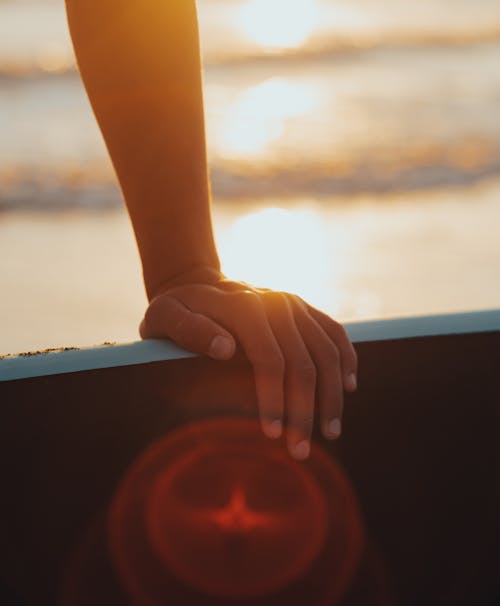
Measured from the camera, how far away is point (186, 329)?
116 centimetres

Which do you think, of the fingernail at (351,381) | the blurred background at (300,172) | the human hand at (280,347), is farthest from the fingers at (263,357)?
the blurred background at (300,172)

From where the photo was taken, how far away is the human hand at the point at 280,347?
3.50 ft

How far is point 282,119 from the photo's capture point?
24.9 ft

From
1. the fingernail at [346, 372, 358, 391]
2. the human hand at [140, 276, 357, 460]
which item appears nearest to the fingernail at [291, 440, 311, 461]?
the human hand at [140, 276, 357, 460]

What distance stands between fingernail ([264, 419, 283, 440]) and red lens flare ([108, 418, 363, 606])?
0.44 feet

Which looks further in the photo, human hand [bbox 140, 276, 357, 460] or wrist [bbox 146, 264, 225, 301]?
wrist [bbox 146, 264, 225, 301]

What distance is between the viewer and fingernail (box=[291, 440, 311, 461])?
1.08 meters

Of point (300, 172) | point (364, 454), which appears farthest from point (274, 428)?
point (300, 172)

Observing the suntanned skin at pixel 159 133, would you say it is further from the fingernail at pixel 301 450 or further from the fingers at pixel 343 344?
the fingernail at pixel 301 450

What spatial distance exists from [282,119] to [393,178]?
1817mm

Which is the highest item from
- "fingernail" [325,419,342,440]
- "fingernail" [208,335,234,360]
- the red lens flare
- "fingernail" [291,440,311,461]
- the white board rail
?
"fingernail" [208,335,234,360]

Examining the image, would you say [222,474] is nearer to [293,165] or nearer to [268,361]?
[268,361]

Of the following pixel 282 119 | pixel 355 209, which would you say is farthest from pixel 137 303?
pixel 282 119

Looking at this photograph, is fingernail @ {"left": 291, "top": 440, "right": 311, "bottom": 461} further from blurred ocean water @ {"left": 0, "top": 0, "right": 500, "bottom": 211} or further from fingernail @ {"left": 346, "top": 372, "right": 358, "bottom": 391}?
blurred ocean water @ {"left": 0, "top": 0, "right": 500, "bottom": 211}
